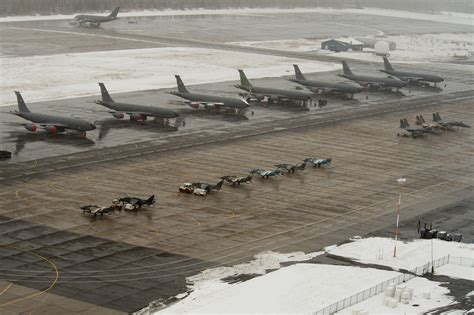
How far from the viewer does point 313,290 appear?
55875 mm

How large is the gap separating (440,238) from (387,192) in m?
15.6

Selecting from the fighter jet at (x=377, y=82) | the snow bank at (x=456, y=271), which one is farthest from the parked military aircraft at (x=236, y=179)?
the fighter jet at (x=377, y=82)

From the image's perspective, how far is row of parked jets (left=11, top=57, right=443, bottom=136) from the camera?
10238cm

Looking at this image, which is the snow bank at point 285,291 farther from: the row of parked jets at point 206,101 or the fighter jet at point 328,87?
the fighter jet at point 328,87

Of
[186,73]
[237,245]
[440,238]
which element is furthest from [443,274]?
[186,73]

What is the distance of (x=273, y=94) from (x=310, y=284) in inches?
3124

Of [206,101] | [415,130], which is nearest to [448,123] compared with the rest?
[415,130]

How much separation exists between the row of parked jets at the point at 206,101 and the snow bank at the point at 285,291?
50.0 metres

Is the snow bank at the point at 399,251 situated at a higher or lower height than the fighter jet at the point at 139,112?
lower

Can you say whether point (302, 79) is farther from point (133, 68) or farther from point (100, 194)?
point (100, 194)

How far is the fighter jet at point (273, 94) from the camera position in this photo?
133 metres

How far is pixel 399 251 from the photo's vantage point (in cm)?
6544

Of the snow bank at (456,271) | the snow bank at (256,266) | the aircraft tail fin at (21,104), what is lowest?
the snow bank at (256,266)

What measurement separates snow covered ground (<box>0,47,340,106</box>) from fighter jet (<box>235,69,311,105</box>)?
16073 millimetres
